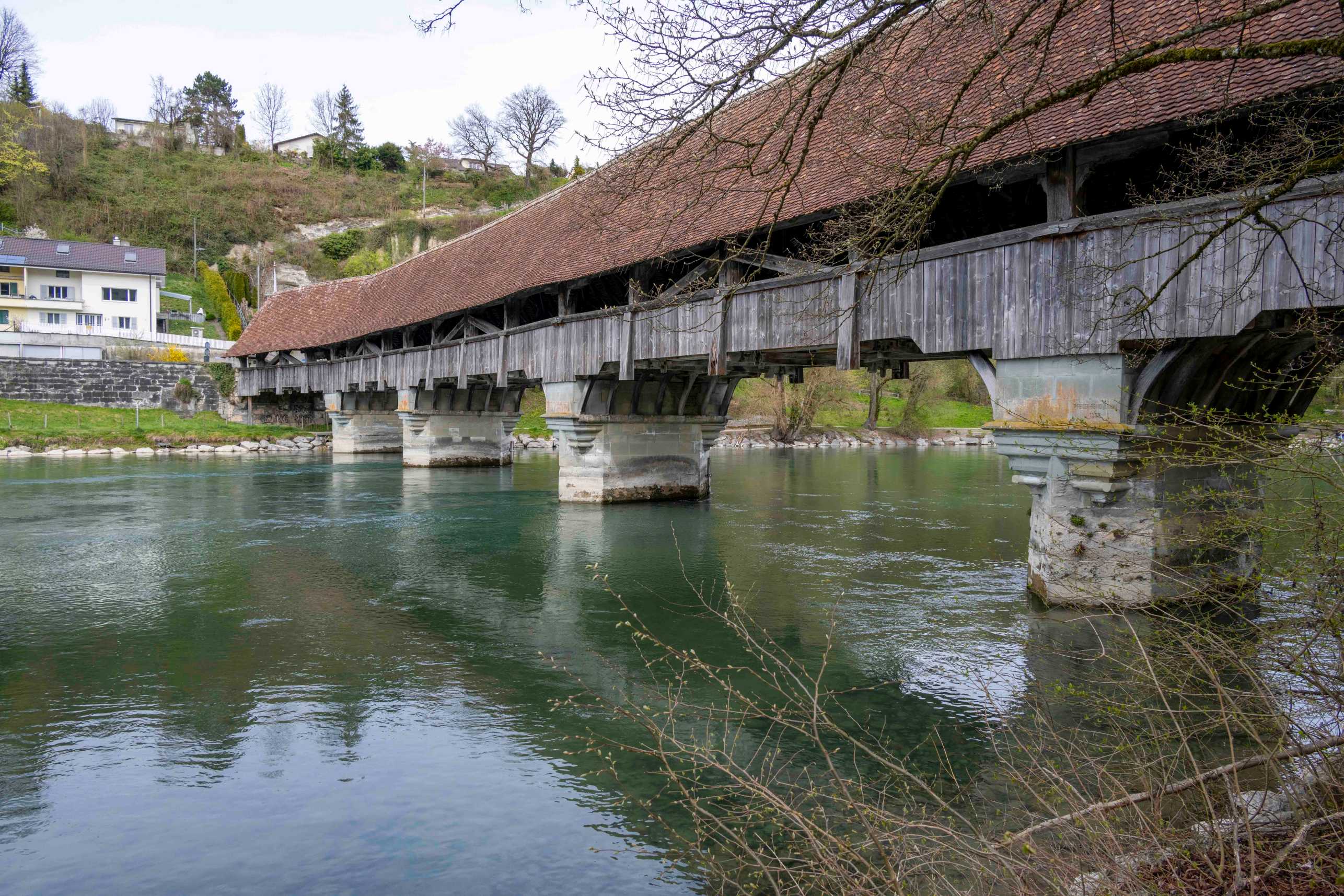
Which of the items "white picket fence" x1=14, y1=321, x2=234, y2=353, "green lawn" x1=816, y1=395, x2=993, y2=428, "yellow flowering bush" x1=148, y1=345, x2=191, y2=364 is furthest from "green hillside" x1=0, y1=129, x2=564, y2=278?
"green lawn" x1=816, y1=395, x2=993, y2=428

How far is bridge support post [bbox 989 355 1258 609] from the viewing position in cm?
671

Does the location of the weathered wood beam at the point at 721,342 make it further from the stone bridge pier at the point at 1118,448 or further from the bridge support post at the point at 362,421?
the bridge support post at the point at 362,421

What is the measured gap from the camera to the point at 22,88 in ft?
169

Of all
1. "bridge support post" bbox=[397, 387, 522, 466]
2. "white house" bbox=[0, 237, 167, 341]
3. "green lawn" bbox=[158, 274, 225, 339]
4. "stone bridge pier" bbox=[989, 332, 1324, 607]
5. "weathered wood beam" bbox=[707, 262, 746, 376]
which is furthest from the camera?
"green lawn" bbox=[158, 274, 225, 339]

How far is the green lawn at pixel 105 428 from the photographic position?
83.9 feet

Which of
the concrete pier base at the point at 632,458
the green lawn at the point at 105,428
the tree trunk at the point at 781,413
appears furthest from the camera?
the tree trunk at the point at 781,413

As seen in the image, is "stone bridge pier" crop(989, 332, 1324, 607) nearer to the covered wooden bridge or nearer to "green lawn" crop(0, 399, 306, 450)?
the covered wooden bridge

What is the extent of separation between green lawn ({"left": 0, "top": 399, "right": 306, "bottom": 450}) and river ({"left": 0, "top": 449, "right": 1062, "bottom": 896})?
13709mm

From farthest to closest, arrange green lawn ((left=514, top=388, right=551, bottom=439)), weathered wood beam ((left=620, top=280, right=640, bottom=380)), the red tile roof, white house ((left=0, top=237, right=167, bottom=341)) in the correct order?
white house ((left=0, top=237, right=167, bottom=341)) < green lawn ((left=514, top=388, right=551, bottom=439)) < weathered wood beam ((left=620, top=280, right=640, bottom=380)) < the red tile roof

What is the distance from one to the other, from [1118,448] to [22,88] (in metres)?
64.1

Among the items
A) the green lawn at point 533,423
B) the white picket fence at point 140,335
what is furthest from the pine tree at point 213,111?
the green lawn at point 533,423

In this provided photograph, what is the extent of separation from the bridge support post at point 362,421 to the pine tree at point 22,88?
38.1 meters

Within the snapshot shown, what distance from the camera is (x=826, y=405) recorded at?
1495 inches

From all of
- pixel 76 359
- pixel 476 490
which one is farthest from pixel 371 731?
pixel 76 359
